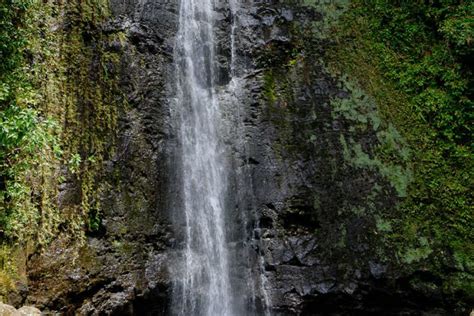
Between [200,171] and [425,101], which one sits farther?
[425,101]

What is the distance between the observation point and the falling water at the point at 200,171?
7.14 meters

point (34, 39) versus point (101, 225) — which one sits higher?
point (34, 39)

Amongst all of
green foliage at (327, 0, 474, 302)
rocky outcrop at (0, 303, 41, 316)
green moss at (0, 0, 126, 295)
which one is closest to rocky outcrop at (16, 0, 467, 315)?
green moss at (0, 0, 126, 295)

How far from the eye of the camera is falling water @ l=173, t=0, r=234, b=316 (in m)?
7.14

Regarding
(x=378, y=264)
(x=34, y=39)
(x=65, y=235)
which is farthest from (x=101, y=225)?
(x=378, y=264)

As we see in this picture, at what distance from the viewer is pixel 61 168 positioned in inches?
251

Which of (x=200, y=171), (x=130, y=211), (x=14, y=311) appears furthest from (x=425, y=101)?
(x=14, y=311)

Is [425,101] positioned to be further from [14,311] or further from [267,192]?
[14,311]

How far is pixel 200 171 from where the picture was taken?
808 centimetres

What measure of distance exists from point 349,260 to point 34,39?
662cm

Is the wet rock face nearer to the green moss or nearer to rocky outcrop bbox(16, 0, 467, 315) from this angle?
rocky outcrop bbox(16, 0, 467, 315)

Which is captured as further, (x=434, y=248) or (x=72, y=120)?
(x=434, y=248)

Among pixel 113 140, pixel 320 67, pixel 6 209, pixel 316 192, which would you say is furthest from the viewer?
pixel 320 67

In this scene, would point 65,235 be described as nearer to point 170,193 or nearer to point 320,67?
point 170,193
